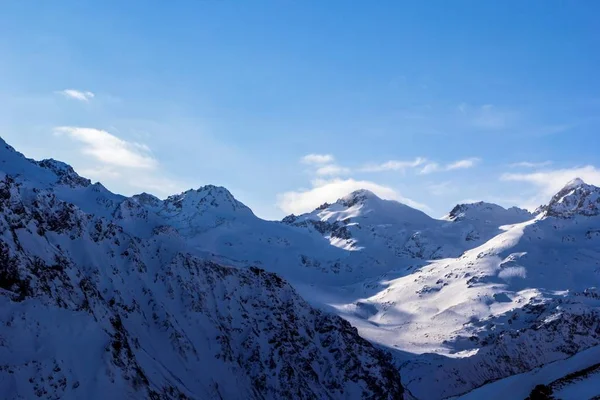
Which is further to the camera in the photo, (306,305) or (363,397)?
(306,305)

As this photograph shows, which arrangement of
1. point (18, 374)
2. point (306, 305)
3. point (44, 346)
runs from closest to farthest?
point (18, 374)
point (44, 346)
point (306, 305)

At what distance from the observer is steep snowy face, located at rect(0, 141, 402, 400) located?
7569 cm

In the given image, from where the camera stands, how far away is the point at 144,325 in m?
116

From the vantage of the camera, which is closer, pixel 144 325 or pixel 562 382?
pixel 562 382

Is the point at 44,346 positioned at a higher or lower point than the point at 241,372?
higher

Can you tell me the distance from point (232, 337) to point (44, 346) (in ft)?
201

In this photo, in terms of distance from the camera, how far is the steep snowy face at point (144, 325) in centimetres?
7569

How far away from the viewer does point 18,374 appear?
2667 inches

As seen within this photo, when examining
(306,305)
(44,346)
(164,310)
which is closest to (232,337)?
(164,310)

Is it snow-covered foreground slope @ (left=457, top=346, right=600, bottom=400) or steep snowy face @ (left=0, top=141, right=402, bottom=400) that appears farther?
steep snowy face @ (left=0, top=141, right=402, bottom=400)

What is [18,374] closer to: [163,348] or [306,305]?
[163,348]

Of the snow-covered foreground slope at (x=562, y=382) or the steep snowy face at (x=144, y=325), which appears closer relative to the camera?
the snow-covered foreground slope at (x=562, y=382)

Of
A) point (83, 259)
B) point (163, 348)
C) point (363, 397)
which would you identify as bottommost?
point (363, 397)

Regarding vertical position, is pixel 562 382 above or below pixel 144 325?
above
